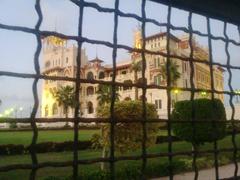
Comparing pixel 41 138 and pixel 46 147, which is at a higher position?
pixel 41 138

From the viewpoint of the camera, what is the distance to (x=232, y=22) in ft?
7.20

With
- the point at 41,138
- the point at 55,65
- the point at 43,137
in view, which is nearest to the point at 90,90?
the point at 55,65

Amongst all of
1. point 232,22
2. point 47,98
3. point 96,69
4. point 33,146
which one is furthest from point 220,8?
point 47,98

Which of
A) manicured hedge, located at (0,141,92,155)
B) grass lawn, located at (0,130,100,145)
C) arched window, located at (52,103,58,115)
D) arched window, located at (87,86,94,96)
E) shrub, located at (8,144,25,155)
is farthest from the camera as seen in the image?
arched window, located at (52,103,58,115)

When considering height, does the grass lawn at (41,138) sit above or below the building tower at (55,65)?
below

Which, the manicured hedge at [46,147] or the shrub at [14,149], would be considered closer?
the manicured hedge at [46,147]

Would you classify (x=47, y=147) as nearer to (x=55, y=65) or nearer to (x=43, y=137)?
(x=43, y=137)

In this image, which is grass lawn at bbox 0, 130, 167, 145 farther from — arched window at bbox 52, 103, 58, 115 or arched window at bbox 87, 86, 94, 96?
arched window at bbox 52, 103, 58, 115

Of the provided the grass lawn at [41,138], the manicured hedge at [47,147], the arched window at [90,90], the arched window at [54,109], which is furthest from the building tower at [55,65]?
the manicured hedge at [47,147]

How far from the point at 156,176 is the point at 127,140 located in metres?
1.87

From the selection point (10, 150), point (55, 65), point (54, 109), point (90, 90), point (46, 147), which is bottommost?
point (10, 150)

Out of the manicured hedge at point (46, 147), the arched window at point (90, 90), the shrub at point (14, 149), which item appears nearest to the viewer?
the manicured hedge at point (46, 147)

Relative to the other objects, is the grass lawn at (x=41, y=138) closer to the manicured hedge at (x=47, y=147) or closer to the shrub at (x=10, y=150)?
the manicured hedge at (x=47, y=147)

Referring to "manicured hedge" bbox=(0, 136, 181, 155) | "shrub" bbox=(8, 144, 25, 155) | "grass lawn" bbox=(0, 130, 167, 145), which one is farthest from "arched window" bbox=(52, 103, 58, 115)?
"shrub" bbox=(8, 144, 25, 155)
